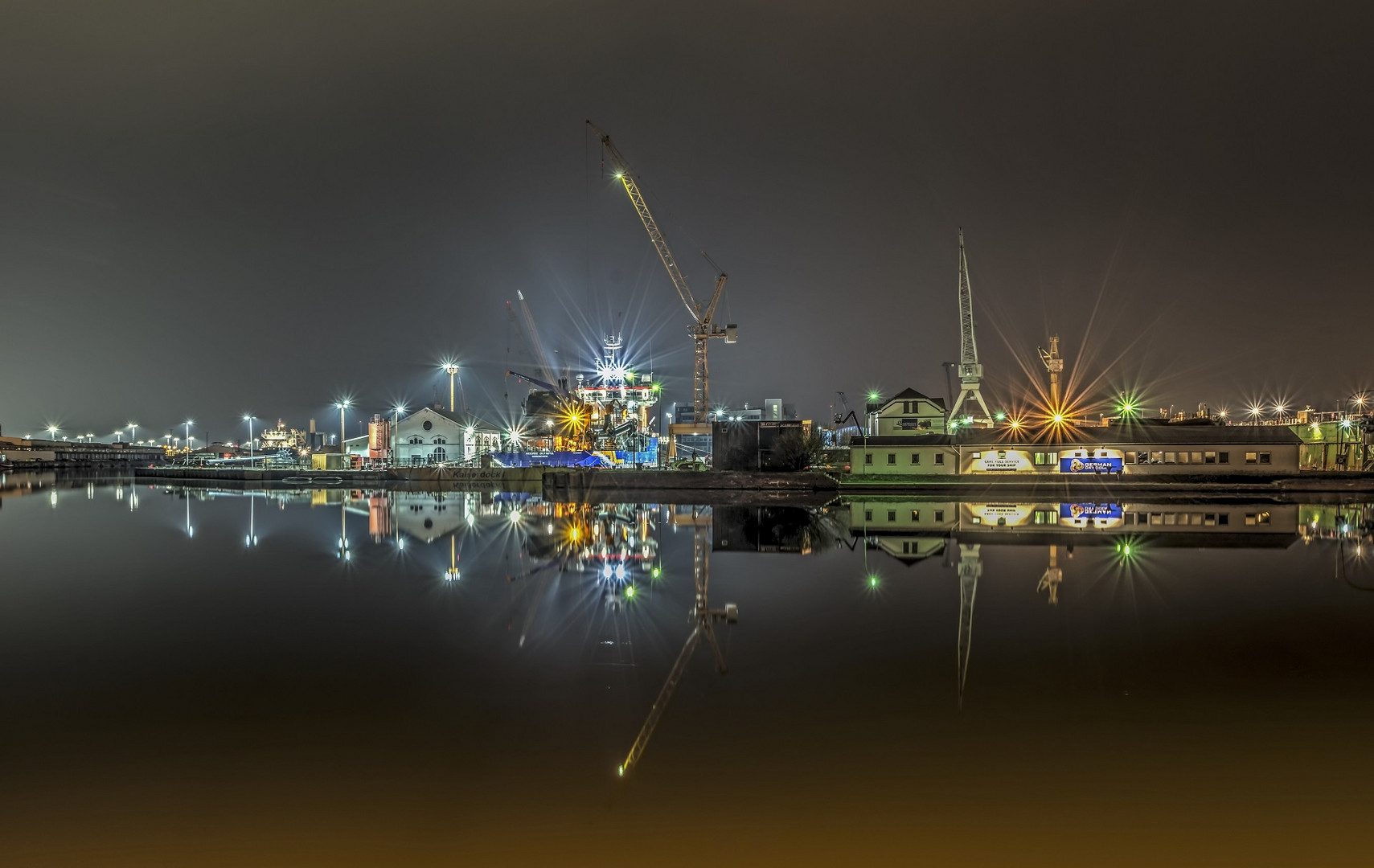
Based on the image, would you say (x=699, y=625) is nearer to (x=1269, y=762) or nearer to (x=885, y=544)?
(x=1269, y=762)

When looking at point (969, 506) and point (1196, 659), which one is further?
point (969, 506)

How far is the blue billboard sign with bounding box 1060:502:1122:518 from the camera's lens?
74.0 ft

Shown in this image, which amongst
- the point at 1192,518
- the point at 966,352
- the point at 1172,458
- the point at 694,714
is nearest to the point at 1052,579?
the point at 694,714

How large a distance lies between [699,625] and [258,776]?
16.9 feet

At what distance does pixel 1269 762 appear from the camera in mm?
4965

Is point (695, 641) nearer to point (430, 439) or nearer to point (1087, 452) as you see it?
point (1087, 452)

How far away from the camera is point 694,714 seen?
5855 mm

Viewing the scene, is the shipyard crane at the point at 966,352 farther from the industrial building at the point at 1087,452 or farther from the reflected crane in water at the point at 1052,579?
the reflected crane in water at the point at 1052,579

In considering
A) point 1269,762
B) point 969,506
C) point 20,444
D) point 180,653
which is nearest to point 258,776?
point 180,653

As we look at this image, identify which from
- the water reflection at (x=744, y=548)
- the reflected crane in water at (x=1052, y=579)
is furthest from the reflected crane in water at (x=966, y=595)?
the reflected crane in water at (x=1052, y=579)

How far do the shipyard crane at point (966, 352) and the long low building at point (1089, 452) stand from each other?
19.5 m

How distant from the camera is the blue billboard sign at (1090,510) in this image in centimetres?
2256

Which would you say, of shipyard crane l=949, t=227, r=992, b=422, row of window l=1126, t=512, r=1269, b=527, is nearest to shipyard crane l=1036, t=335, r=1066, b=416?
shipyard crane l=949, t=227, r=992, b=422

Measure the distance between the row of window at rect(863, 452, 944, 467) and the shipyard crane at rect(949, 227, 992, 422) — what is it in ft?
70.2
